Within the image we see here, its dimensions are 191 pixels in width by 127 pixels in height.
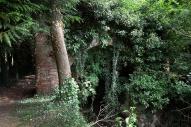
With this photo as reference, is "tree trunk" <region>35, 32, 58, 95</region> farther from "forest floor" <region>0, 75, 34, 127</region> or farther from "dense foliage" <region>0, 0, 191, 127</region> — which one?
"forest floor" <region>0, 75, 34, 127</region>

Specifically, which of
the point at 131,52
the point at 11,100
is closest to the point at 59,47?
the point at 11,100

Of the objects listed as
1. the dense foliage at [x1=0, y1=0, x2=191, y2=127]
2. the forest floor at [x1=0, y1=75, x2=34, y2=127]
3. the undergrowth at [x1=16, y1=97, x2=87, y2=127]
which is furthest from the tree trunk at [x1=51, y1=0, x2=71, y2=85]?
the dense foliage at [x1=0, y1=0, x2=191, y2=127]

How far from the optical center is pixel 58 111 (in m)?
7.36

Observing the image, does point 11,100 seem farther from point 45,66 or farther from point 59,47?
point 59,47

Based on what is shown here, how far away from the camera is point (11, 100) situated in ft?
35.2

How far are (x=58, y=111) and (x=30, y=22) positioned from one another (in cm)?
205

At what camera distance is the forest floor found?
7.68 meters

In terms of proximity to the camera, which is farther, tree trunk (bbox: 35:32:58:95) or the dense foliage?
the dense foliage

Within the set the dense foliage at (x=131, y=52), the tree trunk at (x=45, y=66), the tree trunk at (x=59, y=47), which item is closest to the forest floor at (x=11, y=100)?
the tree trunk at (x=45, y=66)

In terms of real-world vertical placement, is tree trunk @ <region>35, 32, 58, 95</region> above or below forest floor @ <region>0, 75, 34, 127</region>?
above

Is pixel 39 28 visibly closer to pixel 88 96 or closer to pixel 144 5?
pixel 88 96

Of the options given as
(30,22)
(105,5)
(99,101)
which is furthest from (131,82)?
Answer: (30,22)

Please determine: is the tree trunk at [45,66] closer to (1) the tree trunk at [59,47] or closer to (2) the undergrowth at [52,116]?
(2) the undergrowth at [52,116]

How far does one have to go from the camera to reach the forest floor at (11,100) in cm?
768
